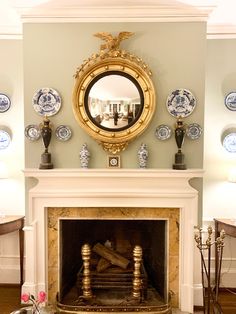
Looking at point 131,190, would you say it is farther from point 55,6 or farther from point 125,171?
point 55,6

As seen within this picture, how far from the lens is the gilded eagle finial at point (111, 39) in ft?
10.6

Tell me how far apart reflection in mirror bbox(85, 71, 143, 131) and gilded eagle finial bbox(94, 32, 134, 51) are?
0.81 ft

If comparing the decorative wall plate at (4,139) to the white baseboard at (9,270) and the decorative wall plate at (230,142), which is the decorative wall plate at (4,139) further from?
the decorative wall plate at (230,142)

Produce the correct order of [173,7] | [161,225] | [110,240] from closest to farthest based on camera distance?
[173,7] → [161,225] → [110,240]

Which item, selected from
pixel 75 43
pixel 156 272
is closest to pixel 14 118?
pixel 75 43

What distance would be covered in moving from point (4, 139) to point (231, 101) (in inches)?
102

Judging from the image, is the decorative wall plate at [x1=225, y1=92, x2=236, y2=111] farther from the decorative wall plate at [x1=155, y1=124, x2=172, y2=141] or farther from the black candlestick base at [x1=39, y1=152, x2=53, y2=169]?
the black candlestick base at [x1=39, y1=152, x2=53, y2=169]

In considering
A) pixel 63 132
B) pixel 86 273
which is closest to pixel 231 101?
pixel 63 132

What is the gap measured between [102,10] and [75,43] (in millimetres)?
Result: 399

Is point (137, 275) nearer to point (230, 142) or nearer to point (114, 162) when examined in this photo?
point (114, 162)

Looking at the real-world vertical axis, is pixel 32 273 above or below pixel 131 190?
below

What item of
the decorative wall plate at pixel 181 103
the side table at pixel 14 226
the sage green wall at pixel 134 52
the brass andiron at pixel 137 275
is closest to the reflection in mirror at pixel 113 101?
the sage green wall at pixel 134 52

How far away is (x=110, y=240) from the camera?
12.2ft

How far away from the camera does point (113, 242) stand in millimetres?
3699
